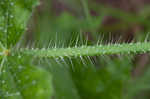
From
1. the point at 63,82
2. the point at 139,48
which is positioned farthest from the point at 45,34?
the point at 139,48

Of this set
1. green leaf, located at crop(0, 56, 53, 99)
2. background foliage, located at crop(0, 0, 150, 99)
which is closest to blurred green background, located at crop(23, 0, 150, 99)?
background foliage, located at crop(0, 0, 150, 99)

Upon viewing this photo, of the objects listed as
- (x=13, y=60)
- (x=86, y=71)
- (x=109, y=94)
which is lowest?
(x=109, y=94)

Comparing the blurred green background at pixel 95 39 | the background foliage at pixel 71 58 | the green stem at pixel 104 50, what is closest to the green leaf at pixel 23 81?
the background foliage at pixel 71 58

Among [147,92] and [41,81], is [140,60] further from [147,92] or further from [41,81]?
[41,81]

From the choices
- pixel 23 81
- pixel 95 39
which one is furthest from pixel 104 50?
pixel 95 39

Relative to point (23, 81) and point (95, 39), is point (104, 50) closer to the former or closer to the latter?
point (23, 81)

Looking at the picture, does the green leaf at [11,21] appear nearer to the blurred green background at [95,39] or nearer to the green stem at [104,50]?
the blurred green background at [95,39]

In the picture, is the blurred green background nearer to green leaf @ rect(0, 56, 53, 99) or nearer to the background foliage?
the background foliage
